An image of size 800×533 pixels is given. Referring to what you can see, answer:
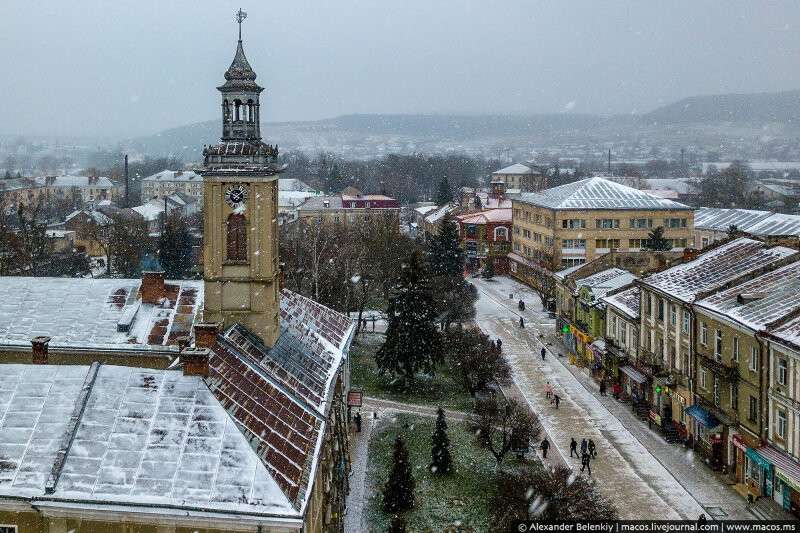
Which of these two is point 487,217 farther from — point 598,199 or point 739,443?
point 739,443

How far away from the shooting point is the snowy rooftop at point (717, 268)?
3281 cm

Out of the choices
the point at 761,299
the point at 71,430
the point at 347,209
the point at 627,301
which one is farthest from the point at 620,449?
the point at 347,209

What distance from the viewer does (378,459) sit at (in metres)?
30.6

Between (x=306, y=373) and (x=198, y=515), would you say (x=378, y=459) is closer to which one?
(x=306, y=373)

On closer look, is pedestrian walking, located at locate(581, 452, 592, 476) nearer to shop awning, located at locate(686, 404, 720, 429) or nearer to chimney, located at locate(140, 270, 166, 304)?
shop awning, located at locate(686, 404, 720, 429)

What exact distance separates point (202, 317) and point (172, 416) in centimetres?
805

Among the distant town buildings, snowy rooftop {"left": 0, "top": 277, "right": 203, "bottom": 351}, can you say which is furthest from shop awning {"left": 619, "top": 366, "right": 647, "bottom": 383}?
the distant town buildings

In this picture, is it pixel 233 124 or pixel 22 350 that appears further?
pixel 233 124

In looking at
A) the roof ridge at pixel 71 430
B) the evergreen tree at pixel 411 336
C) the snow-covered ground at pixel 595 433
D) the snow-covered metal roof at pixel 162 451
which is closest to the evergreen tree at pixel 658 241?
the snow-covered ground at pixel 595 433

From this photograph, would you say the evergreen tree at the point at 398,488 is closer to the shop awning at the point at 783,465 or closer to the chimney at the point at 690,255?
the shop awning at the point at 783,465

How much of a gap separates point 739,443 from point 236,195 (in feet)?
60.9

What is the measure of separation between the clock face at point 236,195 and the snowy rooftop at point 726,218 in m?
55.5

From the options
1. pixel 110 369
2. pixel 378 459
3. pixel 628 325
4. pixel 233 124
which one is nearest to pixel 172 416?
pixel 110 369

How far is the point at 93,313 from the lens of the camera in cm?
2556
